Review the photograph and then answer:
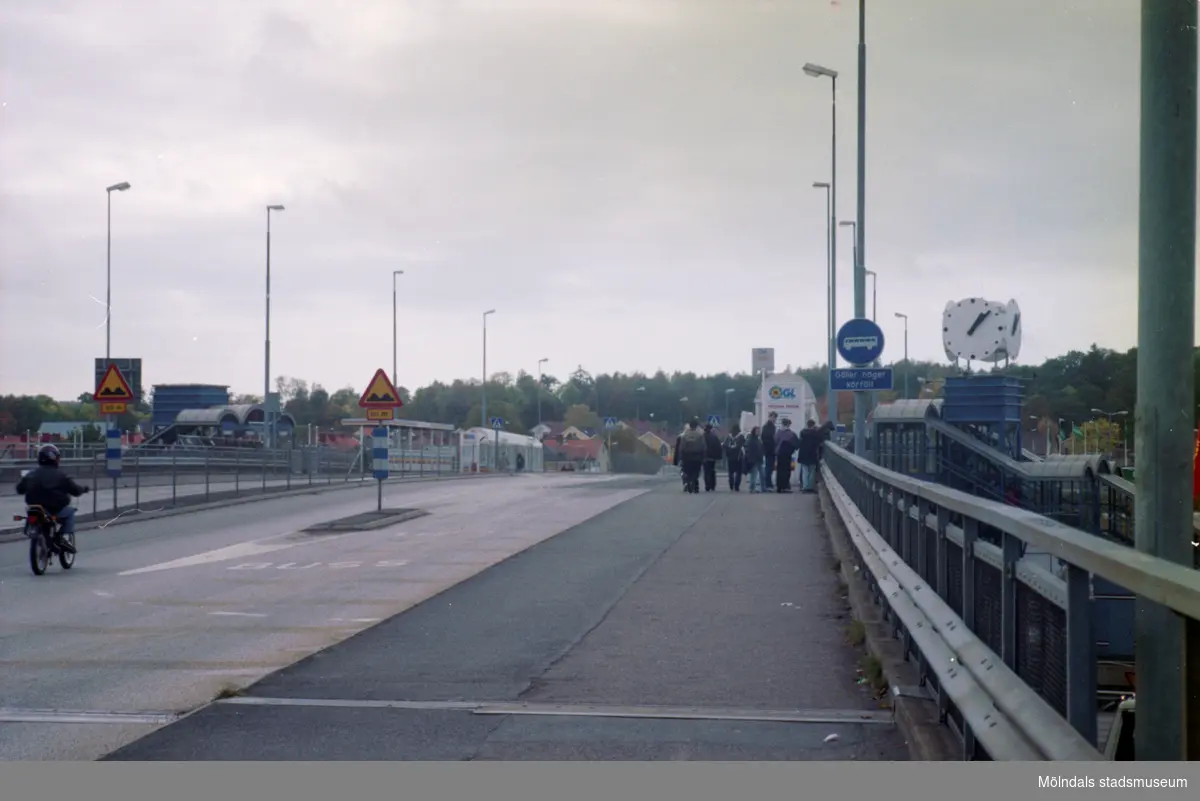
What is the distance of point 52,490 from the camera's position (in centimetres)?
1661

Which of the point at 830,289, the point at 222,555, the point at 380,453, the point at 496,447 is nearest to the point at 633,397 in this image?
the point at 496,447

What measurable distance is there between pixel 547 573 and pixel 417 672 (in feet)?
19.8

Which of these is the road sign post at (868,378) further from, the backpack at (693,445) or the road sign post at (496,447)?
the road sign post at (496,447)

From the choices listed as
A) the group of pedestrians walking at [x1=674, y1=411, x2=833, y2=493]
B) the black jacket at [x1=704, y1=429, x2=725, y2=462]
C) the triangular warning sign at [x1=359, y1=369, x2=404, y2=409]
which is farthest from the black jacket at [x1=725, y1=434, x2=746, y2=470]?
the triangular warning sign at [x1=359, y1=369, x2=404, y2=409]

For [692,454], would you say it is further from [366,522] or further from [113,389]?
[113,389]

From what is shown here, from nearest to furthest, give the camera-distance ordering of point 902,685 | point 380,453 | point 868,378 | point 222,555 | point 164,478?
1. point 902,685
2. point 222,555
3. point 868,378
4. point 380,453
5. point 164,478

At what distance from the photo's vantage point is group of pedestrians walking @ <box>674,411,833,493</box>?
3120cm

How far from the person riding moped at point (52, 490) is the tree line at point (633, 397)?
1133 centimetres

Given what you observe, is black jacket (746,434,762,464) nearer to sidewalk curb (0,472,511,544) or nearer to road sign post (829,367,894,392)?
sidewalk curb (0,472,511,544)

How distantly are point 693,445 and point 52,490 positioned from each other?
55.6ft

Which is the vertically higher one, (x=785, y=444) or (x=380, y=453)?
(x=785, y=444)

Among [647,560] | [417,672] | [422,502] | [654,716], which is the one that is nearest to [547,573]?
[647,560]

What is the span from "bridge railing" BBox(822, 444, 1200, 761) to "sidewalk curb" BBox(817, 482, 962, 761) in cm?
10
